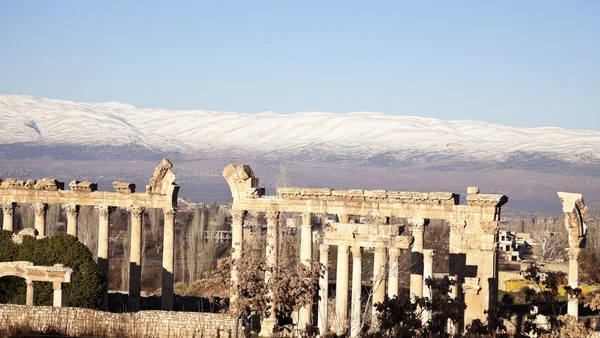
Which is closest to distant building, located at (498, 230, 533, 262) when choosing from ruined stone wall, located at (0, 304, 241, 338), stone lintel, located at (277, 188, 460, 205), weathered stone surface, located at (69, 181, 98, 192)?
stone lintel, located at (277, 188, 460, 205)

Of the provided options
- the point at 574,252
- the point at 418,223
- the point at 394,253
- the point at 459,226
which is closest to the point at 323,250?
the point at 418,223

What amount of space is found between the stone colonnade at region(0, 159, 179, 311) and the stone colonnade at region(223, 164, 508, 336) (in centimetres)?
349

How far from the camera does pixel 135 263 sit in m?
53.6

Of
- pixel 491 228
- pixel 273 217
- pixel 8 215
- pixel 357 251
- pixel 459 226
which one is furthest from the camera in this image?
pixel 8 215

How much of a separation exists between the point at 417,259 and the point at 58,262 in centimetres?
1638

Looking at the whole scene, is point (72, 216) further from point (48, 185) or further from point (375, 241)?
point (375, 241)

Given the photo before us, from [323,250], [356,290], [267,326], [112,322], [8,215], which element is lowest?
[267,326]

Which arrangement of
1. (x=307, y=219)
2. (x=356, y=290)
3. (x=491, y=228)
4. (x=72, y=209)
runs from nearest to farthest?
1. (x=356, y=290)
2. (x=491, y=228)
3. (x=307, y=219)
4. (x=72, y=209)

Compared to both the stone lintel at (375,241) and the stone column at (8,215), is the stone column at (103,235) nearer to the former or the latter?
the stone column at (8,215)

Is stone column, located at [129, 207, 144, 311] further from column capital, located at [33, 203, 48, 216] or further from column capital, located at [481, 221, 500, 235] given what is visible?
column capital, located at [481, 221, 500, 235]

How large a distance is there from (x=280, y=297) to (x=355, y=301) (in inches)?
118

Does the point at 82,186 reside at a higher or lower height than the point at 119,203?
higher

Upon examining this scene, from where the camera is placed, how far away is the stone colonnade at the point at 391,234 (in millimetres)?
40406

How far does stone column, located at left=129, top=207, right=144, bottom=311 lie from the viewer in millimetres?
53438
